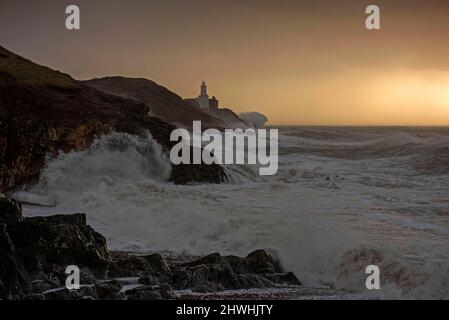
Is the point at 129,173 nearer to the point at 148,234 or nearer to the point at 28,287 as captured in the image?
the point at 148,234

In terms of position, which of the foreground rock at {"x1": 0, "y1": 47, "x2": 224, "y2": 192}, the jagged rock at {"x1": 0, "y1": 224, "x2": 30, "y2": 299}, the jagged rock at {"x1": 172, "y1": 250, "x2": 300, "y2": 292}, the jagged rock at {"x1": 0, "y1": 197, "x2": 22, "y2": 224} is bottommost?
the jagged rock at {"x1": 172, "y1": 250, "x2": 300, "y2": 292}

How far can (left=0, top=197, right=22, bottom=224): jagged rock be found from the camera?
765 centimetres

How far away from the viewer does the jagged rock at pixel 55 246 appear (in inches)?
288

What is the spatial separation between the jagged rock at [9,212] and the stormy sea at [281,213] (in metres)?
2.66

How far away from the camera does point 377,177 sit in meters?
20.0

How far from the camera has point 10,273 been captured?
6.58 metres

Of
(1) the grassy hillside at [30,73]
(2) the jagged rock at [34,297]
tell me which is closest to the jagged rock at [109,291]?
Result: (2) the jagged rock at [34,297]

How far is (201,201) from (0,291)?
7785 mm

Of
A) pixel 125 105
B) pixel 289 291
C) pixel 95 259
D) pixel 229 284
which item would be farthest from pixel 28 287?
pixel 125 105

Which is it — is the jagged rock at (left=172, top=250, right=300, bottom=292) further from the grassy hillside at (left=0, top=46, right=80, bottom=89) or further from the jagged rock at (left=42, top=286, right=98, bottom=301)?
the grassy hillside at (left=0, top=46, right=80, bottom=89)

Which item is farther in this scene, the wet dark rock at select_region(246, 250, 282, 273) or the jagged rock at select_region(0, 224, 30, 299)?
the wet dark rock at select_region(246, 250, 282, 273)

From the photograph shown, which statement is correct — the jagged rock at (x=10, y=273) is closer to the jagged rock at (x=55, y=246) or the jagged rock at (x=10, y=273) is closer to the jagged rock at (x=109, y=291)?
the jagged rock at (x=55, y=246)

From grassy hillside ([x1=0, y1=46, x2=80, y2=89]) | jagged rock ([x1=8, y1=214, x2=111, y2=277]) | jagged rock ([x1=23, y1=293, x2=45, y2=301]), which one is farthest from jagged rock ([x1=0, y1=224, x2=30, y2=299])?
grassy hillside ([x1=0, y1=46, x2=80, y2=89])

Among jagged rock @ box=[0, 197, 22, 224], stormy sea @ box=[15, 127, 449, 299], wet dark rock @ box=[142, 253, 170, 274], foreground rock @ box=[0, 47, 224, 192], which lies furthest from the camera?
foreground rock @ box=[0, 47, 224, 192]
